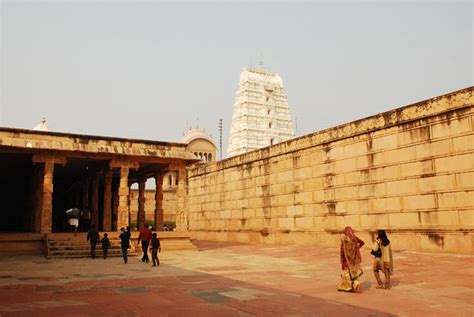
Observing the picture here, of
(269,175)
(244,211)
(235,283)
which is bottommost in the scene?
(235,283)

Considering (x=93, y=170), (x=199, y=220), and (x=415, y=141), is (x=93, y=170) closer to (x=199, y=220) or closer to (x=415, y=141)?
(x=199, y=220)

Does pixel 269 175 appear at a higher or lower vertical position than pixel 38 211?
higher

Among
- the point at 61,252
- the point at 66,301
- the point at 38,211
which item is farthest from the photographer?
the point at 38,211

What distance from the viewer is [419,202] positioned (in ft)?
51.8

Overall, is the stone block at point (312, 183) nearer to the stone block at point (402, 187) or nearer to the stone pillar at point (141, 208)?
the stone block at point (402, 187)

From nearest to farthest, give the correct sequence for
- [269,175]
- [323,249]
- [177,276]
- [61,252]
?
[177,276], [61,252], [323,249], [269,175]

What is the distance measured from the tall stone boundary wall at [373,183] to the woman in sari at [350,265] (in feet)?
22.5

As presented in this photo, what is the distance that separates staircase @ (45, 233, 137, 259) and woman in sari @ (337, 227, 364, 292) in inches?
461

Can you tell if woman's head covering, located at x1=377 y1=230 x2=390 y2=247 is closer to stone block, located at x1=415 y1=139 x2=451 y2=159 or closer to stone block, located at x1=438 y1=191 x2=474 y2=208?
stone block, located at x1=438 y1=191 x2=474 y2=208

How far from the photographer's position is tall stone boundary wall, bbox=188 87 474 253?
14602 mm

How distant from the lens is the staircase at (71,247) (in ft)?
57.8

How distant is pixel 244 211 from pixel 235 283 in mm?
16158

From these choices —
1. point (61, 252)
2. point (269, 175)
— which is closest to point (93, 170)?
point (61, 252)

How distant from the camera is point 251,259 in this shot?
16406 millimetres
